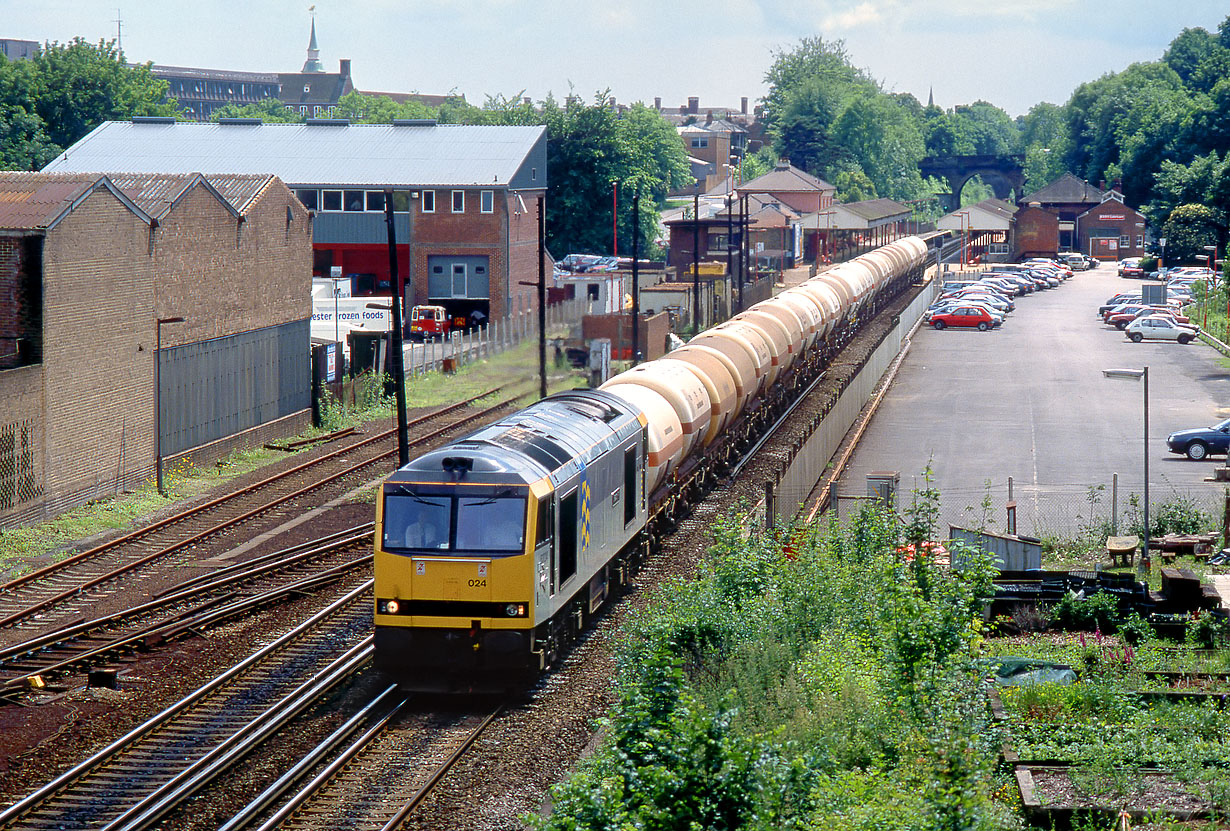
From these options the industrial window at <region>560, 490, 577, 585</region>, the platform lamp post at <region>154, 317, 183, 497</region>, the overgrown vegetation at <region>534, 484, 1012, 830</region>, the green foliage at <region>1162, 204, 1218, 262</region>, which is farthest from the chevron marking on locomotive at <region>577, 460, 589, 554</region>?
the green foliage at <region>1162, 204, 1218, 262</region>

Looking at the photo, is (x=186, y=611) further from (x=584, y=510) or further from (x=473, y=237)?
(x=473, y=237)

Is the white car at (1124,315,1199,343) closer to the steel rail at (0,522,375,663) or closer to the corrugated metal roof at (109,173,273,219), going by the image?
the corrugated metal roof at (109,173,273,219)

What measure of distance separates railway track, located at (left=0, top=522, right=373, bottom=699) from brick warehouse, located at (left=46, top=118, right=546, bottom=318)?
38.2 meters

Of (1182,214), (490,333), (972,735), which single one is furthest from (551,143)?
(972,735)

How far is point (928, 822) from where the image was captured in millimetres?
10266

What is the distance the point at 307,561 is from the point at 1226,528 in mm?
17222

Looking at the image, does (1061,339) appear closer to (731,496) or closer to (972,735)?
(731,496)

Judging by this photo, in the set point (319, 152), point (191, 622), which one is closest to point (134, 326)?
point (191, 622)

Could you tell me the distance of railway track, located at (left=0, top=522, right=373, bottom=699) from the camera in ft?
61.7

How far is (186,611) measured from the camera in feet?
71.3

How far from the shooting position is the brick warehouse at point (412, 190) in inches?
2525

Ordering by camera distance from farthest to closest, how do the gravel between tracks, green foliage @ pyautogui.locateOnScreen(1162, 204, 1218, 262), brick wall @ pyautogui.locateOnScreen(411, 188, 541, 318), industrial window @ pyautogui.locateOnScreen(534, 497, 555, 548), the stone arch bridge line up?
Answer: the stone arch bridge < green foliage @ pyautogui.locateOnScreen(1162, 204, 1218, 262) < brick wall @ pyautogui.locateOnScreen(411, 188, 541, 318) < industrial window @ pyautogui.locateOnScreen(534, 497, 555, 548) < the gravel between tracks

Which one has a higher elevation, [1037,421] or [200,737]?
A: [1037,421]

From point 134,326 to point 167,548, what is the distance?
291 inches
